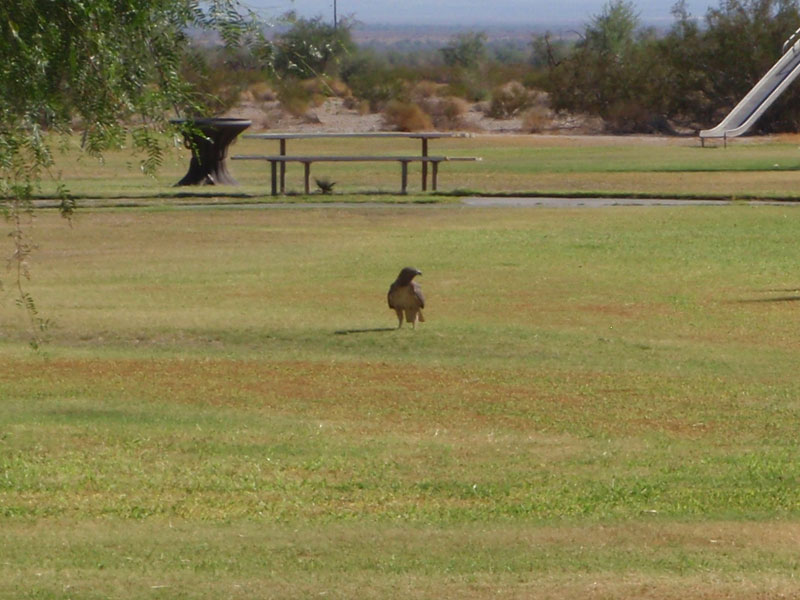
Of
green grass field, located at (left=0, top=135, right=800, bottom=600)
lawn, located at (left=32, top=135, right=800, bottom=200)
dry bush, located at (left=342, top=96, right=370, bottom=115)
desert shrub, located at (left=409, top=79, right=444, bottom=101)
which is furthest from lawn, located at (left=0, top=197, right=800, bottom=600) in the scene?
desert shrub, located at (left=409, top=79, right=444, bottom=101)

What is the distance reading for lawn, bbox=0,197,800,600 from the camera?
6.50 meters

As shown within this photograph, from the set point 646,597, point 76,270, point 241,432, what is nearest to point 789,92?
point 76,270

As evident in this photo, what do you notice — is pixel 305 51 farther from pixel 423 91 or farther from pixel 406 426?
pixel 423 91

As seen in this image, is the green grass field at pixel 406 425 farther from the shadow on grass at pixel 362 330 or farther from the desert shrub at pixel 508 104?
the desert shrub at pixel 508 104

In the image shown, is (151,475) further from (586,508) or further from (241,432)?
(586,508)

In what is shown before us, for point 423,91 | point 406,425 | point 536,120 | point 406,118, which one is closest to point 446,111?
point 406,118

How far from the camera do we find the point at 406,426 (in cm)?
1027

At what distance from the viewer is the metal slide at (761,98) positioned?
46.5 metres

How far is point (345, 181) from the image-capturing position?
3328cm

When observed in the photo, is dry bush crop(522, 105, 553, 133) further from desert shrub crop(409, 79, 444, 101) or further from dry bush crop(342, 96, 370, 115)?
dry bush crop(342, 96, 370, 115)

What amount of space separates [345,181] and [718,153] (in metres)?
→ 13.3

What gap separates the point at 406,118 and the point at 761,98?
15.1m

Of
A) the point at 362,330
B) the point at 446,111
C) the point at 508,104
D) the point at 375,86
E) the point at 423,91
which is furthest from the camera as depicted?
the point at 423,91

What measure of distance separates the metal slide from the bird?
110ft
